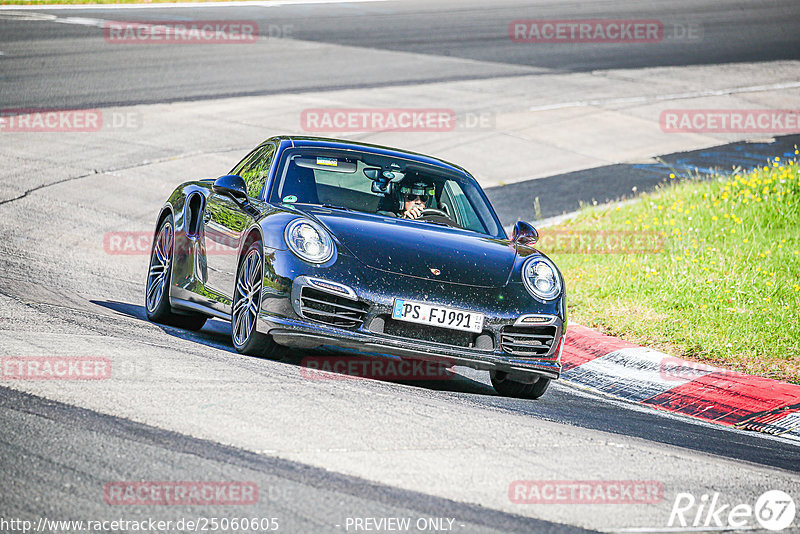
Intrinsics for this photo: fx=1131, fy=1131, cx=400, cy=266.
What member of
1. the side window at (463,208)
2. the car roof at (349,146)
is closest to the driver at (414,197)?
the side window at (463,208)

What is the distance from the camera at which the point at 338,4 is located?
103 ft

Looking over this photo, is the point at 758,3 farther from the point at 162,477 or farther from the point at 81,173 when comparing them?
the point at 162,477

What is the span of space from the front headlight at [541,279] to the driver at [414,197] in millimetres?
986

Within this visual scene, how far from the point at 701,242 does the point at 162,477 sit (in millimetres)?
8096

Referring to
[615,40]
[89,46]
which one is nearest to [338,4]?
[615,40]

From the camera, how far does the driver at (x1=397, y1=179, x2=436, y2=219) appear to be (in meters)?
7.69

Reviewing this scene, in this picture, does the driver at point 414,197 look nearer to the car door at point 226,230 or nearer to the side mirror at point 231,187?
the car door at point 226,230

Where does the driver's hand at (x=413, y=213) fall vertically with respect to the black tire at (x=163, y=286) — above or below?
above

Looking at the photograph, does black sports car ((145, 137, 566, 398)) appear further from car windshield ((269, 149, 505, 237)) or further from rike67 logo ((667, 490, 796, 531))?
rike67 logo ((667, 490, 796, 531))

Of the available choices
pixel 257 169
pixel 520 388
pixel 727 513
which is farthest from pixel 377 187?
pixel 727 513

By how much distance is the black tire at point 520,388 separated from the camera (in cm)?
710

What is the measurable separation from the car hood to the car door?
1.87 ft

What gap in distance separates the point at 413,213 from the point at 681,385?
221 cm

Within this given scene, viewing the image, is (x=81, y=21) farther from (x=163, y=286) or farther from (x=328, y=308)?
(x=328, y=308)
